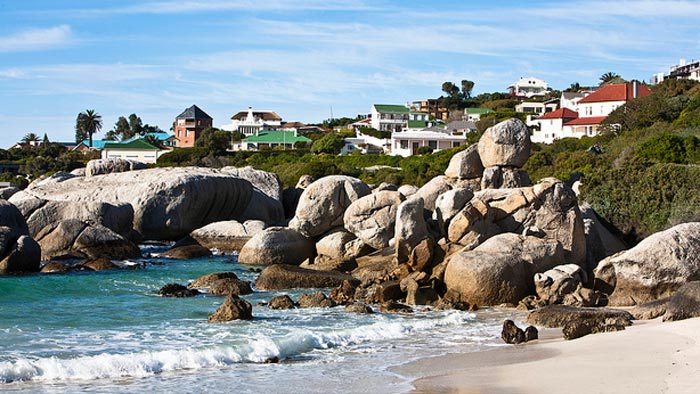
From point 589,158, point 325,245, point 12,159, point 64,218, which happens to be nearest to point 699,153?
point 589,158

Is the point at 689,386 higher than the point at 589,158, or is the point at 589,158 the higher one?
the point at 589,158

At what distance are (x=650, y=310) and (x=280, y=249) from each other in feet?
42.7

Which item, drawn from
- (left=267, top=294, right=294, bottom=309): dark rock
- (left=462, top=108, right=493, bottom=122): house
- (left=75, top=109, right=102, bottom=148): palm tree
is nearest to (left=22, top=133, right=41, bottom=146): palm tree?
(left=75, top=109, right=102, bottom=148): palm tree

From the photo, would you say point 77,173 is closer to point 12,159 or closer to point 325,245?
point 325,245

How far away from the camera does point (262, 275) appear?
2311 cm

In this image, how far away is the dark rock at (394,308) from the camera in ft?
62.4

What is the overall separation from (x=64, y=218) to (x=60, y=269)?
20.8ft

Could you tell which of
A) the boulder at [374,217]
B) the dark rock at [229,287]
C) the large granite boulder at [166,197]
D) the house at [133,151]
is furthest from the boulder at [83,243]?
the house at [133,151]

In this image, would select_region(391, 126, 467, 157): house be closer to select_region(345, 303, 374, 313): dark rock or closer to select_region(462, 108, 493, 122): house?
select_region(462, 108, 493, 122): house

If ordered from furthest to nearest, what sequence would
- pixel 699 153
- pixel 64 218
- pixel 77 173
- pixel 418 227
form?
pixel 77 173, pixel 699 153, pixel 64 218, pixel 418 227

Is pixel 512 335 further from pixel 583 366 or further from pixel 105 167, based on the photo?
pixel 105 167

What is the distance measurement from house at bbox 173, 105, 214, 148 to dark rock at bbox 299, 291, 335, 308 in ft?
274

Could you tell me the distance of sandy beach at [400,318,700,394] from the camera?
446 inches

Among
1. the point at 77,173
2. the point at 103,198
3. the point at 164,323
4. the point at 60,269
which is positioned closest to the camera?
the point at 164,323
